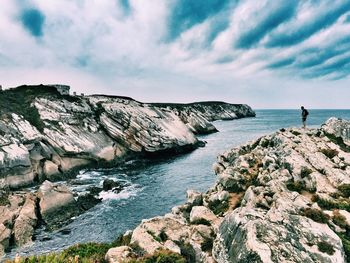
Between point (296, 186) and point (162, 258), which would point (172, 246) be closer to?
point (162, 258)

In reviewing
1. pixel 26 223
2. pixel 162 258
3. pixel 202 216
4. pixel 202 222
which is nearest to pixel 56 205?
pixel 26 223

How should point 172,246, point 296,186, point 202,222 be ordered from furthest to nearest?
point 296,186 < point 202,222 < point 172,246

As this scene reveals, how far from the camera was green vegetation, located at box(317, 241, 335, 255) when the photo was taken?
48.4 ft

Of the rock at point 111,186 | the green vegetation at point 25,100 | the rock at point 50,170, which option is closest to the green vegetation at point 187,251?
the rock at point 111,186

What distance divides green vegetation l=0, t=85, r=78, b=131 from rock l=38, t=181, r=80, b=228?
98.9 ft

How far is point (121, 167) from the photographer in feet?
238

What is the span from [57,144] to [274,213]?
59158mm

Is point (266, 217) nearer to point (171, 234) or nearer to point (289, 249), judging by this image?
point (289, 249)

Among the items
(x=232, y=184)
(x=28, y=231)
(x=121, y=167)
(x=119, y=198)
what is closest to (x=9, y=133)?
(x=121, y=167)

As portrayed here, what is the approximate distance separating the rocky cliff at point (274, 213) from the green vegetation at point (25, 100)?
175 ft

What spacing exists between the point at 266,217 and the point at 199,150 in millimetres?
77488

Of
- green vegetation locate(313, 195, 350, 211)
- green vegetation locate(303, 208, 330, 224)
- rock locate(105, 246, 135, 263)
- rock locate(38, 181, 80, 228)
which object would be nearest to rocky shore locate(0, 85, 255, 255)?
rock locate(38, 181, 80, 228)

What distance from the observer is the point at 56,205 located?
41844 mm

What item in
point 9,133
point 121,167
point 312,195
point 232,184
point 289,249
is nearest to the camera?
point 289,249
